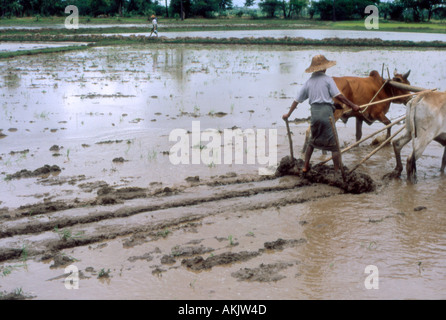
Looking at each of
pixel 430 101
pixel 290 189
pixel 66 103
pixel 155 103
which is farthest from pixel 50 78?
pixel 430 101

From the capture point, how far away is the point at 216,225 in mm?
5496

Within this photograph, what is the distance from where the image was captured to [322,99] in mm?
6426

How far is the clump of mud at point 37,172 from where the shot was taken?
6.94 meters

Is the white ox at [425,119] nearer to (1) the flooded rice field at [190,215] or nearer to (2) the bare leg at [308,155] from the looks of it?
(1) the flooded rice field at [190,215]

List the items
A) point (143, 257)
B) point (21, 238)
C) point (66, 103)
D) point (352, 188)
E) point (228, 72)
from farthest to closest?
point (228, 72), point (66, 103), point (352, 188), point (21, 238), point (143, 257)

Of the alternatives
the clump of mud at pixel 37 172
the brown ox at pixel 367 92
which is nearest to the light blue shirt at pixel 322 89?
the brown ox at pixel 367 92

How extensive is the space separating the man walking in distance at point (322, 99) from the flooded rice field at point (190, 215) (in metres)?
0.64

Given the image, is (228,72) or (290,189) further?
(228,72)

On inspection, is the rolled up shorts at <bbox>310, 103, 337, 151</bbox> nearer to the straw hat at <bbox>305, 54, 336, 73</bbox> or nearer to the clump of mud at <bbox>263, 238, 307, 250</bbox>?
the straw hat at <bbox>305, 54, 336, 73</bbox>

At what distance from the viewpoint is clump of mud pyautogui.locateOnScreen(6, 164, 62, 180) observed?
694 cm

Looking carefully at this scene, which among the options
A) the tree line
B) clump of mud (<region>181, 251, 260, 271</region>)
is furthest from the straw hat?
the tree line

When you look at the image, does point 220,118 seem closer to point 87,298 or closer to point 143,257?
point 143,257

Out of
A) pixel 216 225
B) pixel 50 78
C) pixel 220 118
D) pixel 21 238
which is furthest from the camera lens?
pixel 50 78
